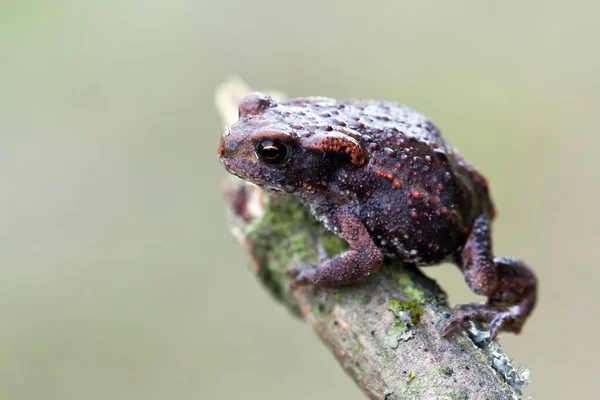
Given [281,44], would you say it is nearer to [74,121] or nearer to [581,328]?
[74,121]

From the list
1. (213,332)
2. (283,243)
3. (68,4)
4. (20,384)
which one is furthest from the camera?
(68,4)

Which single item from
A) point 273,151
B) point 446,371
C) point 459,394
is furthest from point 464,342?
point 273,151

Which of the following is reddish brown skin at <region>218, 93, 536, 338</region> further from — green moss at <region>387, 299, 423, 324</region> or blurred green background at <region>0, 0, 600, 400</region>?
blurred green background at <region>0, 0, 600, 400</region>

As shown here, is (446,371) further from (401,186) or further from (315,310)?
(401,186)

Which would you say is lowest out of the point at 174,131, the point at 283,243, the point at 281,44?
the point at 283,243

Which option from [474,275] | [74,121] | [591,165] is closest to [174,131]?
[74,121]
